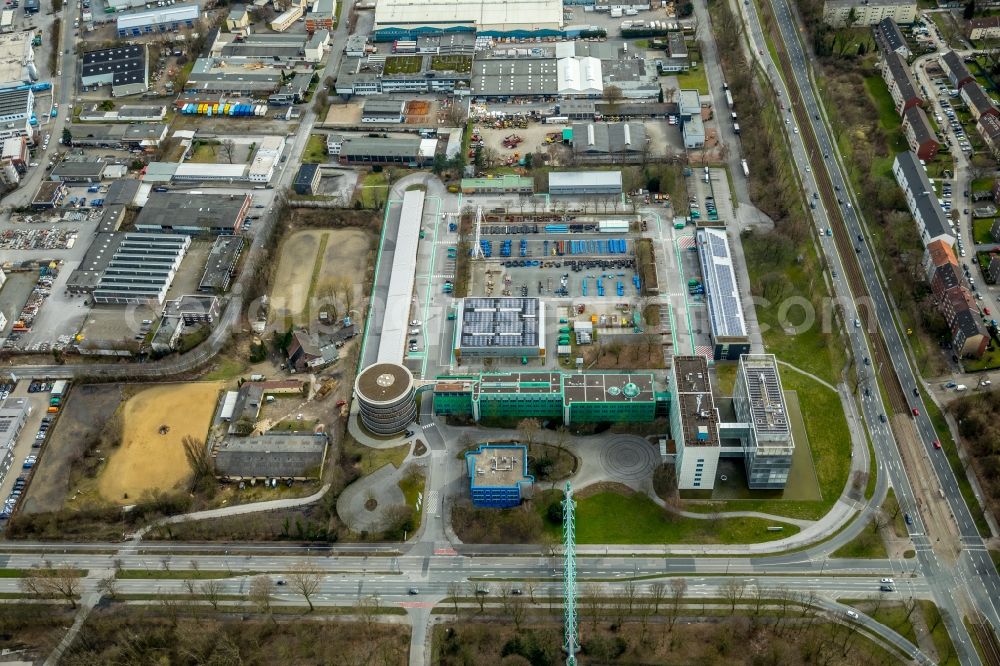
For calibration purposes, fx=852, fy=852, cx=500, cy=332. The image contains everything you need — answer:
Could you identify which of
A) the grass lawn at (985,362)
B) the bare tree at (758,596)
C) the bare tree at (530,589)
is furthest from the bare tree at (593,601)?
the grass lawn at (985,362)

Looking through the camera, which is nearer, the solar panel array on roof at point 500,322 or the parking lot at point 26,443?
the parking lot at point 26,443

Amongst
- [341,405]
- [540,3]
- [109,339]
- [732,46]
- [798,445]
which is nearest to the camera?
[798,445]

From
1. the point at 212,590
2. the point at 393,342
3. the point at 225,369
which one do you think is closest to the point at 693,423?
the point at 393,342

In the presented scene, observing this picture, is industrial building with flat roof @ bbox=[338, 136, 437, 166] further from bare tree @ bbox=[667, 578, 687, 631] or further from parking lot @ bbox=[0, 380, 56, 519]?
bare tree @ bbox=[667, 578, 687, 631]

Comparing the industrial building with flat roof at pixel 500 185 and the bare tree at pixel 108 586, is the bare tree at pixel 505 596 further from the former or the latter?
the industrial building with flat roof at pixel 500 185

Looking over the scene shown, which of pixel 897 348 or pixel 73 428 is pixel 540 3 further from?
pixel 73 428

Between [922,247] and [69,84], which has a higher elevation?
[69,84]

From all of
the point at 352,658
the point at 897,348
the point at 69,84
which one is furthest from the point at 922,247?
the point at 69,84
